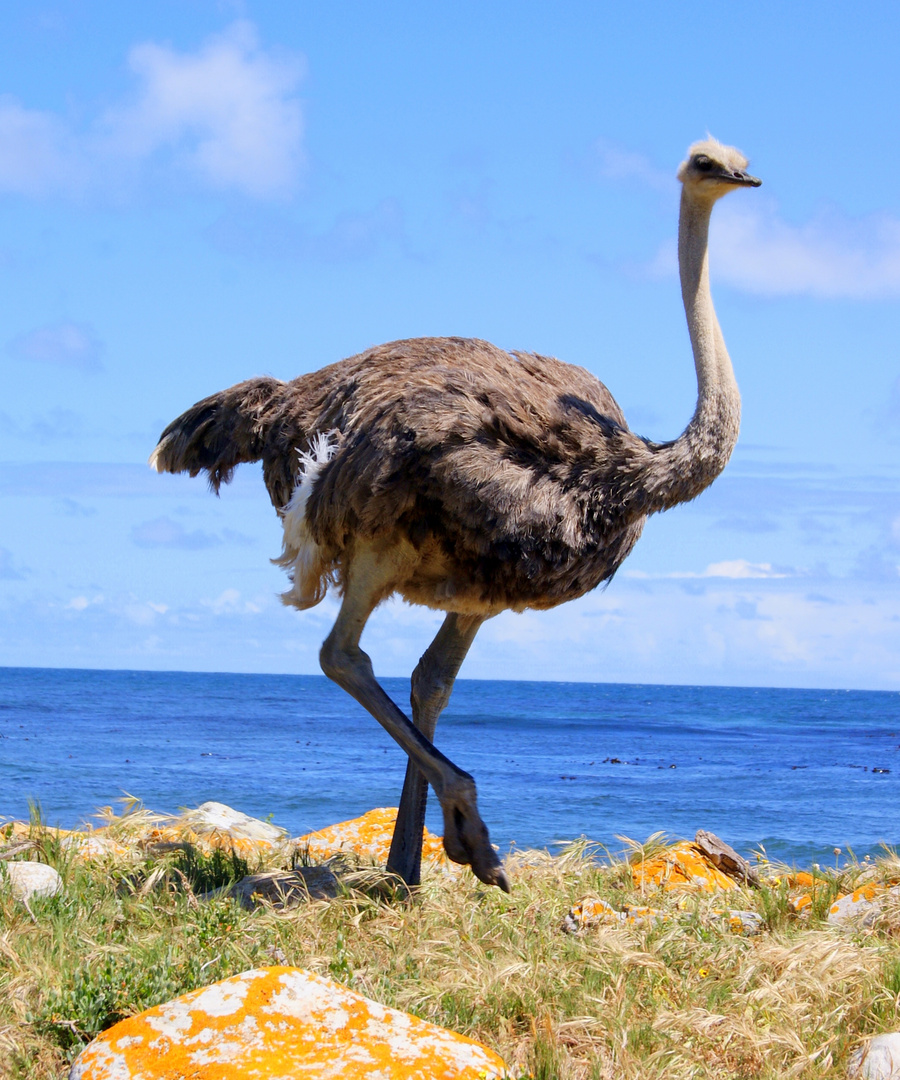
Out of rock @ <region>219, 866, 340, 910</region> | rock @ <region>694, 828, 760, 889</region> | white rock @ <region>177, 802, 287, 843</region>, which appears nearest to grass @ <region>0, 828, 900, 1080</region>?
rock @ <region>219, 866, 340, 910</region>

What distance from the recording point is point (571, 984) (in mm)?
3939

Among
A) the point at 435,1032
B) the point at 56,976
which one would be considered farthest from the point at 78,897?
the point at 435,1032

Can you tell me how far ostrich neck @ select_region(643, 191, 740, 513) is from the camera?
4.99m

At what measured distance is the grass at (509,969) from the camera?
357cm

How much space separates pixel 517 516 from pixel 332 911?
1632 mm

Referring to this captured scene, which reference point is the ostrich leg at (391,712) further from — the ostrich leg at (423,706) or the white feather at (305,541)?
the ostrich leg at (423,706)

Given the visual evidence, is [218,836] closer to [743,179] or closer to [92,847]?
[92,847]

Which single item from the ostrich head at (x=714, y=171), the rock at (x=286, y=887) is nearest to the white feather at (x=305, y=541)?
the rock at (x=286, y=887)

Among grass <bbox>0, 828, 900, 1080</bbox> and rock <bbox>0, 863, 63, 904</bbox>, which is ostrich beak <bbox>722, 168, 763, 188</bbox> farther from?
rock <bbox>0, 863, 63, 904</bbox>

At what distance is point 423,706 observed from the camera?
5.57 meters

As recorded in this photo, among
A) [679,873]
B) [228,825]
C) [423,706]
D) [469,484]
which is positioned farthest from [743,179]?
[228,825]

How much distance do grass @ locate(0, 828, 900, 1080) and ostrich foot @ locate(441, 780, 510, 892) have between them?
7.2 inches

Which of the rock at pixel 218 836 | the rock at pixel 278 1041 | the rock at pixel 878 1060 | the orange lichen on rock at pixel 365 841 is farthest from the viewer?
the rock at pixel 218 836

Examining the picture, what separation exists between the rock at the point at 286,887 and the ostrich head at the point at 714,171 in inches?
125
